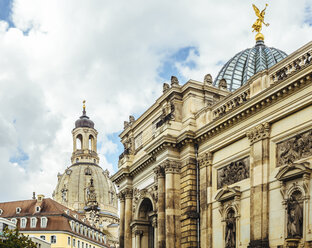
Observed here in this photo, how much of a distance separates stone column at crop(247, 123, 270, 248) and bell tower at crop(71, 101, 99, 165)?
456ft

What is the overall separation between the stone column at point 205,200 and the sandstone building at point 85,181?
116 meters

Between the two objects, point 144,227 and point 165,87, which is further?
point 144,227

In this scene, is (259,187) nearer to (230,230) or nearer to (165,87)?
(230,230)

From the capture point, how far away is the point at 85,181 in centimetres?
16075

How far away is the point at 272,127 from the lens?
2930cm

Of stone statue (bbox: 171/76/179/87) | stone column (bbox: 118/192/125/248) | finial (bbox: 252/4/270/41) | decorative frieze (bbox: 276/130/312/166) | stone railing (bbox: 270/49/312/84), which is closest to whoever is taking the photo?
decorative frieze (bbox: 276/130/312/166)

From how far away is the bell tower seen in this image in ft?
548

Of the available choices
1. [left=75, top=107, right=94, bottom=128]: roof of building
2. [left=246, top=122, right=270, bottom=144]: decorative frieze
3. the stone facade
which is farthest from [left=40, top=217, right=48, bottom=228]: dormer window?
[left=75, top=107, right=94, bottom=128]: roof of building

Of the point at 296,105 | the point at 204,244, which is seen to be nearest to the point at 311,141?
the point at 296,105

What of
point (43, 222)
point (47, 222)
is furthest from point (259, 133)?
point (43, 222)

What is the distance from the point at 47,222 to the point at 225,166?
58.3m

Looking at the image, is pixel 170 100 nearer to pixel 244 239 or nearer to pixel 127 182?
pixel 127 182

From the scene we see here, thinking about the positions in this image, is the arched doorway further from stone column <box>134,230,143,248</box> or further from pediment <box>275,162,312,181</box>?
pediment <box>275,162,312,181</box>

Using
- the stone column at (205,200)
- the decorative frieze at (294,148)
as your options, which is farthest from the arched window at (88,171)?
the decorative frieze at (294,148)
